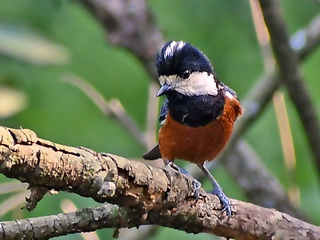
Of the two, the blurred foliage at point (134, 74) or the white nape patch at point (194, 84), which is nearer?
the white nape patch at point (194, 84)

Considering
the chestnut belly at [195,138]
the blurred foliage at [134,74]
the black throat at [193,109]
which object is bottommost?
the chestnut belly at [195,138]

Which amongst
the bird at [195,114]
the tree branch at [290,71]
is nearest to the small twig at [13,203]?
the bird at [195,114]

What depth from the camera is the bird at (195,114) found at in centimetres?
250

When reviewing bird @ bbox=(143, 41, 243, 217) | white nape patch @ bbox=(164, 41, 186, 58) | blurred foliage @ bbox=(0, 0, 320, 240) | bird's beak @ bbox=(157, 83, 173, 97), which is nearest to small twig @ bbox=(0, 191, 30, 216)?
bird @ bbox=(143, 41, 243, 217)

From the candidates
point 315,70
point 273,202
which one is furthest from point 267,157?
point 273,202

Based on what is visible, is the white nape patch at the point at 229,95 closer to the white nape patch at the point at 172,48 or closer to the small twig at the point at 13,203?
the white nape patch at the point at 172,48

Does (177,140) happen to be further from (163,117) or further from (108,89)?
(108,89)

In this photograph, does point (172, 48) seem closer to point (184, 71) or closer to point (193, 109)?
point (184, 71)

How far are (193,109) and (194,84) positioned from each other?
4.0 inches

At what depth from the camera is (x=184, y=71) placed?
2.45 meters

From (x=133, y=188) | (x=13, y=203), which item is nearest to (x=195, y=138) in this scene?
(x=13, y=203)

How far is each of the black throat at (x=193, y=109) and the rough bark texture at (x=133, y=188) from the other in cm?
51

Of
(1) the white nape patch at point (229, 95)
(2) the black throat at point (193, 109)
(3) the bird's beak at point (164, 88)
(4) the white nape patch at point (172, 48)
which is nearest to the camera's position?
(4) the white nape patch at point (172, 48)

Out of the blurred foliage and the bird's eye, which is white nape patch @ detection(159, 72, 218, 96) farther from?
the blurred foliage
